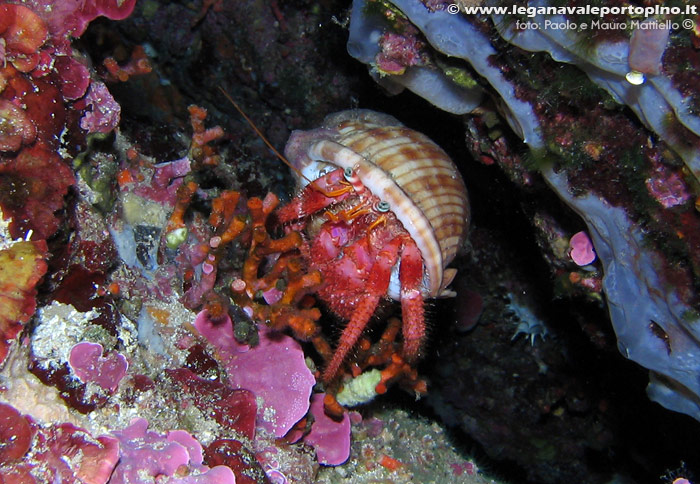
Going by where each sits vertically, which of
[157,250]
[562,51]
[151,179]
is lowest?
[157,250]

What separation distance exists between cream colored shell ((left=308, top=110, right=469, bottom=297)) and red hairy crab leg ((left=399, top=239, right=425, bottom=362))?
8cm

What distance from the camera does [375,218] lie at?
3.36 m

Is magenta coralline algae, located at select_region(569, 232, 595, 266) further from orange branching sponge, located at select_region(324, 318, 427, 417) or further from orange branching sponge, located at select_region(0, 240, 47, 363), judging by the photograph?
orange branching sponge, located at select_region(0, 240, 47, 363)

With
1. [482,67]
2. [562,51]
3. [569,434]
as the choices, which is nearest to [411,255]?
[482,67]

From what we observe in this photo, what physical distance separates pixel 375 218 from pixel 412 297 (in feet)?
2.06

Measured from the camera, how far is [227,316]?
2906 mm

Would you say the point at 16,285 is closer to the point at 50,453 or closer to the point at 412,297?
the point at 50,453

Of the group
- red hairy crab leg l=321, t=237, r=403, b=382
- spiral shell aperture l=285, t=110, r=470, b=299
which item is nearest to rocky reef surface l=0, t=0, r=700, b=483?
red hairy crab leg l=321, t=237, r=403, b=382

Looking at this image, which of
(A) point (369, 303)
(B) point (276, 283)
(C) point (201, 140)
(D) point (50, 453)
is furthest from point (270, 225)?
(D) point (50, 453)

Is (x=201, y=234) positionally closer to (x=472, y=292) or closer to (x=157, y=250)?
(x=157, y=250)

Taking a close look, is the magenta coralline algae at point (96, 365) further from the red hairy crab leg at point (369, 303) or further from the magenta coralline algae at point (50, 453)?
the red hairy crab leg at point (369, 303)

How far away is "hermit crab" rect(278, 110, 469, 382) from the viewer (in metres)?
3.05

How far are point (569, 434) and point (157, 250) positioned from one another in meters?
5.11

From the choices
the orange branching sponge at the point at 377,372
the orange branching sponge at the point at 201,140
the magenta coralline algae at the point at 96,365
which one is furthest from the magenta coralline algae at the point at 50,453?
the orange branching sponge at the point at 201,140
